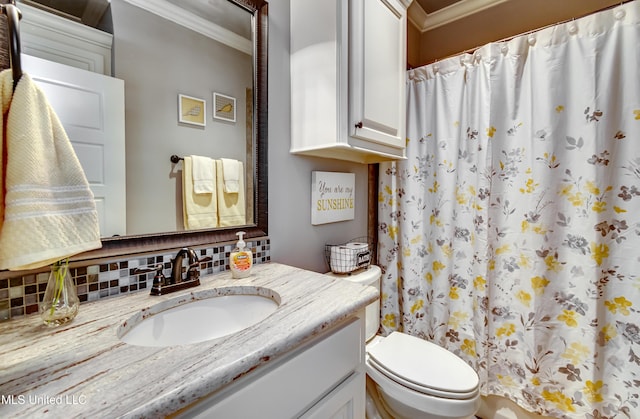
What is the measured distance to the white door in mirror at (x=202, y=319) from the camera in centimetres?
74

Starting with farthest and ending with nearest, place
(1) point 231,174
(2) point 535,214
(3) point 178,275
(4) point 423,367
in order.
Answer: (2) point 535,214, (4) point 423,367, (1) point 231,174, (3) point 178,275

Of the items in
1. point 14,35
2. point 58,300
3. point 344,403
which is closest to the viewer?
point 14,35

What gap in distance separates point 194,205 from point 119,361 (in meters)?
0.58

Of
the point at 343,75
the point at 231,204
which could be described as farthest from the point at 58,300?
the point at 343,75

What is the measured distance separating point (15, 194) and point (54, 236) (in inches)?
3.5

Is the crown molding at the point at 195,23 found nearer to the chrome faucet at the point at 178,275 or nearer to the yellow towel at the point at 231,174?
the yellow towel at the point at 231,174

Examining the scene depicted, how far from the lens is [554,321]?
1274 mm

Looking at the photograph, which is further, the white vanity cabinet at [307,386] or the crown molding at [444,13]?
the crown molding at [444,13]

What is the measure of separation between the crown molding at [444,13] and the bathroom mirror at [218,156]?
1347 millimetres

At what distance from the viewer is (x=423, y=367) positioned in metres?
1.21

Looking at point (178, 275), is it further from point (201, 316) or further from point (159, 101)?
point (159, 101)

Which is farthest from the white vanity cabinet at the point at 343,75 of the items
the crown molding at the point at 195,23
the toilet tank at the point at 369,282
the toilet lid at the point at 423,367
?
the toilet lid at the point at 423,367

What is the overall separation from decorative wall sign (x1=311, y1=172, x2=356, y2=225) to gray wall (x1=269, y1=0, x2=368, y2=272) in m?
0.04

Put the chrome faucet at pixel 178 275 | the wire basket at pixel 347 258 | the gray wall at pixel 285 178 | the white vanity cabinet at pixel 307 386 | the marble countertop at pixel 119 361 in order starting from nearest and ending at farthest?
the marble countertop at pixel 119 361, the white vanity cabinet at pixel 307 386, the chrome faucet at pixel 178 275, the gray wall at pixel 285 178, the wire basket at pixel 347 258
